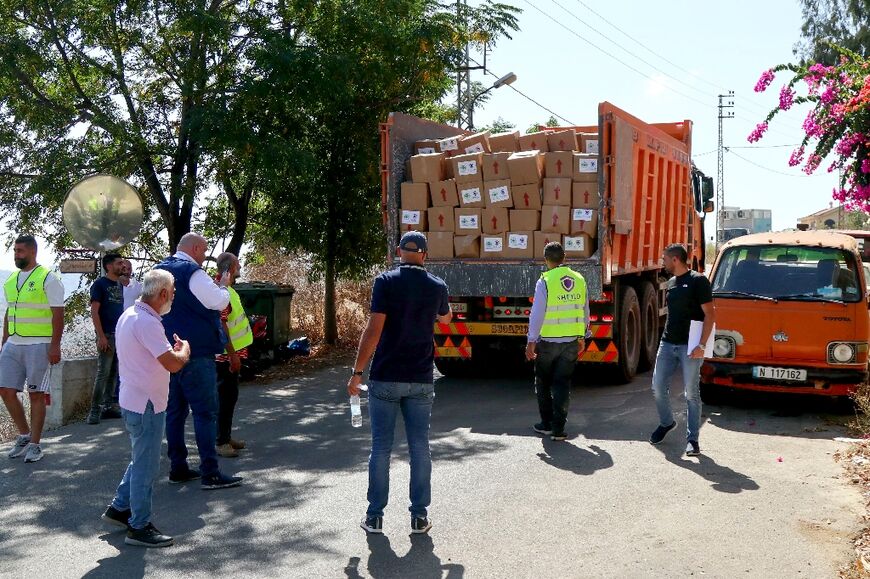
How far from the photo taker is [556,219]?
34.3 ft

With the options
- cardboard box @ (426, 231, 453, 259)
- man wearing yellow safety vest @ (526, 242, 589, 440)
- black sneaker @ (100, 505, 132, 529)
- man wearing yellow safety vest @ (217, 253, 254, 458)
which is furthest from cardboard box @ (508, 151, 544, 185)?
black sneaker @ (100, 505, 132, 529)

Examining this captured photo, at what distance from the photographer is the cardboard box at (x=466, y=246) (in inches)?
423

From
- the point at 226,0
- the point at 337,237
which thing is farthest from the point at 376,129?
the point at 226,0

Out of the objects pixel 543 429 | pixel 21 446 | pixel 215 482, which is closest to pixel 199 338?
pixel 215 482

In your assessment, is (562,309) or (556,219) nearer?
(562,309)

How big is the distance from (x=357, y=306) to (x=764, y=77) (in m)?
8.66

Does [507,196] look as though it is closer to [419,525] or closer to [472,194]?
[472,194]

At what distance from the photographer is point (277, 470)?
24.5ft

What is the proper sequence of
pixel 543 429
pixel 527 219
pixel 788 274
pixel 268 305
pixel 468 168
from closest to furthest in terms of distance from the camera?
pixel 543 429, pixel 788 274, pixel 527 219, pixel 468 168, pixel 268 305

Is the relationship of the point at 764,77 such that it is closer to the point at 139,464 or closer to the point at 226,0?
the point at 226,0

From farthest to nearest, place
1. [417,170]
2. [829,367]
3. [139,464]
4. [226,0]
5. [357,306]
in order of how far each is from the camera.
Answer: [357,306], [226,0], [417,170], [829,367], [139,464]

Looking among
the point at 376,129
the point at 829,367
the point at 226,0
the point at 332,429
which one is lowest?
the point at 332,429

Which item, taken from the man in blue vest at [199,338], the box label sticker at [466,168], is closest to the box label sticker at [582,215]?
the box label sticker at [466,168]

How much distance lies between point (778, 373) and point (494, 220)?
3403 millimetres
